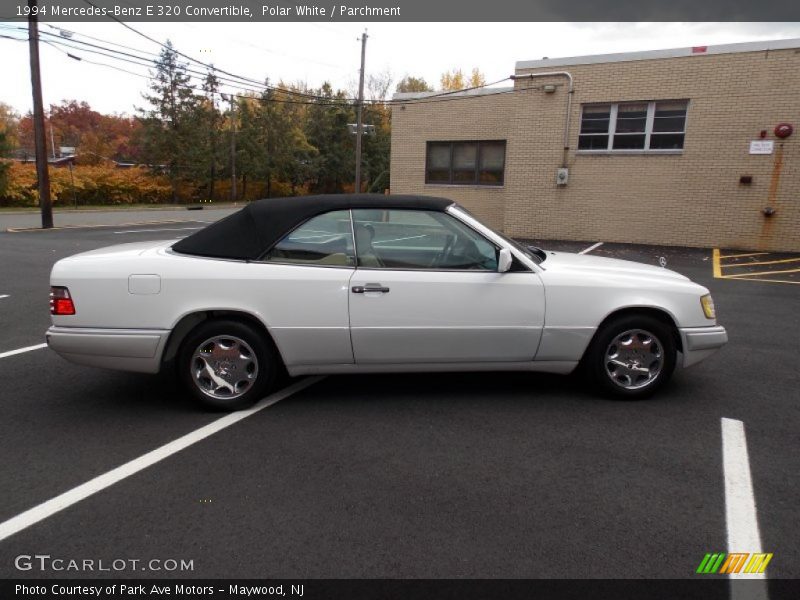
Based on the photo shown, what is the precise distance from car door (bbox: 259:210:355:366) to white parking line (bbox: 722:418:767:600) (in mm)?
2452

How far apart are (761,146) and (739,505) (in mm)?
13524

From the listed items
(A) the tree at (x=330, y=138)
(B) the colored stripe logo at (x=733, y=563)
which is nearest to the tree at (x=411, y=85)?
(A) the tree at (x=330, y=138)

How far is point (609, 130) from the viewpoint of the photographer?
15.1 m

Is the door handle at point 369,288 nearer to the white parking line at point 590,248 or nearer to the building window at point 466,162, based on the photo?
the white parking line at point 590,248

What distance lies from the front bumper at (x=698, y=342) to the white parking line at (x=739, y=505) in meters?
0.60

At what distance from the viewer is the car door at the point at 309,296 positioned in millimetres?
3920

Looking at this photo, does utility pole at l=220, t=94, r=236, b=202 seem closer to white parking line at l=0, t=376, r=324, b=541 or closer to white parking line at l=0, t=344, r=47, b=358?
white parking line at l=0, t=344, r=47, b=358

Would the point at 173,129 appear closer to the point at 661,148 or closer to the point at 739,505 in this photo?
the point at 661,148

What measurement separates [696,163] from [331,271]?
1334cm

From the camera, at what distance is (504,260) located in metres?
3.95

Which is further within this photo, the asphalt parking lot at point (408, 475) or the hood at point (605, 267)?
the hood at point (605, 267)

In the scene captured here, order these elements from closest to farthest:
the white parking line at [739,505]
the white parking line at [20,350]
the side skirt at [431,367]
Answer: the white parking line at [739,505] → the side skirt at [431,367] → the white parking line at [20,350]
